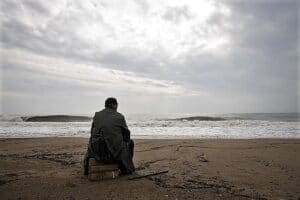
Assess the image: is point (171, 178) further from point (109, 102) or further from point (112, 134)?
point (109, 102)

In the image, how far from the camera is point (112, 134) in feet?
15.9

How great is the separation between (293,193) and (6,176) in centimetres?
533

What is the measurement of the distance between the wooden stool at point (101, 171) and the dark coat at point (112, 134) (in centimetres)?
16

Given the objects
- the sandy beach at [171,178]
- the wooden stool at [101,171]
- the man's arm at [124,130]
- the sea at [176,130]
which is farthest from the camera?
the sea at [176,130]

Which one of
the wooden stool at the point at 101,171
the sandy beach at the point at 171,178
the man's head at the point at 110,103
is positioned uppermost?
the man's head at the point at 110,103

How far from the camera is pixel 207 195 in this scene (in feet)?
13.0

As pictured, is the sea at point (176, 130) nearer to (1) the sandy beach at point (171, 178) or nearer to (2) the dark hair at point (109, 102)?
(1) the sandy beach at point (171, 178)

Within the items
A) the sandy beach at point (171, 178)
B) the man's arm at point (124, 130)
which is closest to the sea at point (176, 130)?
the sandy beach at point (171, 178)

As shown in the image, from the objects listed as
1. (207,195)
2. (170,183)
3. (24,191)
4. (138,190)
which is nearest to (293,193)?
(207,195)

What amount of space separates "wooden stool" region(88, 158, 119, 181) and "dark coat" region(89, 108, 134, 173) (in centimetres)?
16

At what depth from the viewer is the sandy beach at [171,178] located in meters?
4.04

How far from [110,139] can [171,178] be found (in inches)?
55.9

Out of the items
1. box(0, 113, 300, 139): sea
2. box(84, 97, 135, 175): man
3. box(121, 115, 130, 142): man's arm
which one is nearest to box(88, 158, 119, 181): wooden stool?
box(84, 97, 135, 175): man

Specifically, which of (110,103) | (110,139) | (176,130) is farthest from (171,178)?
(176,130)
